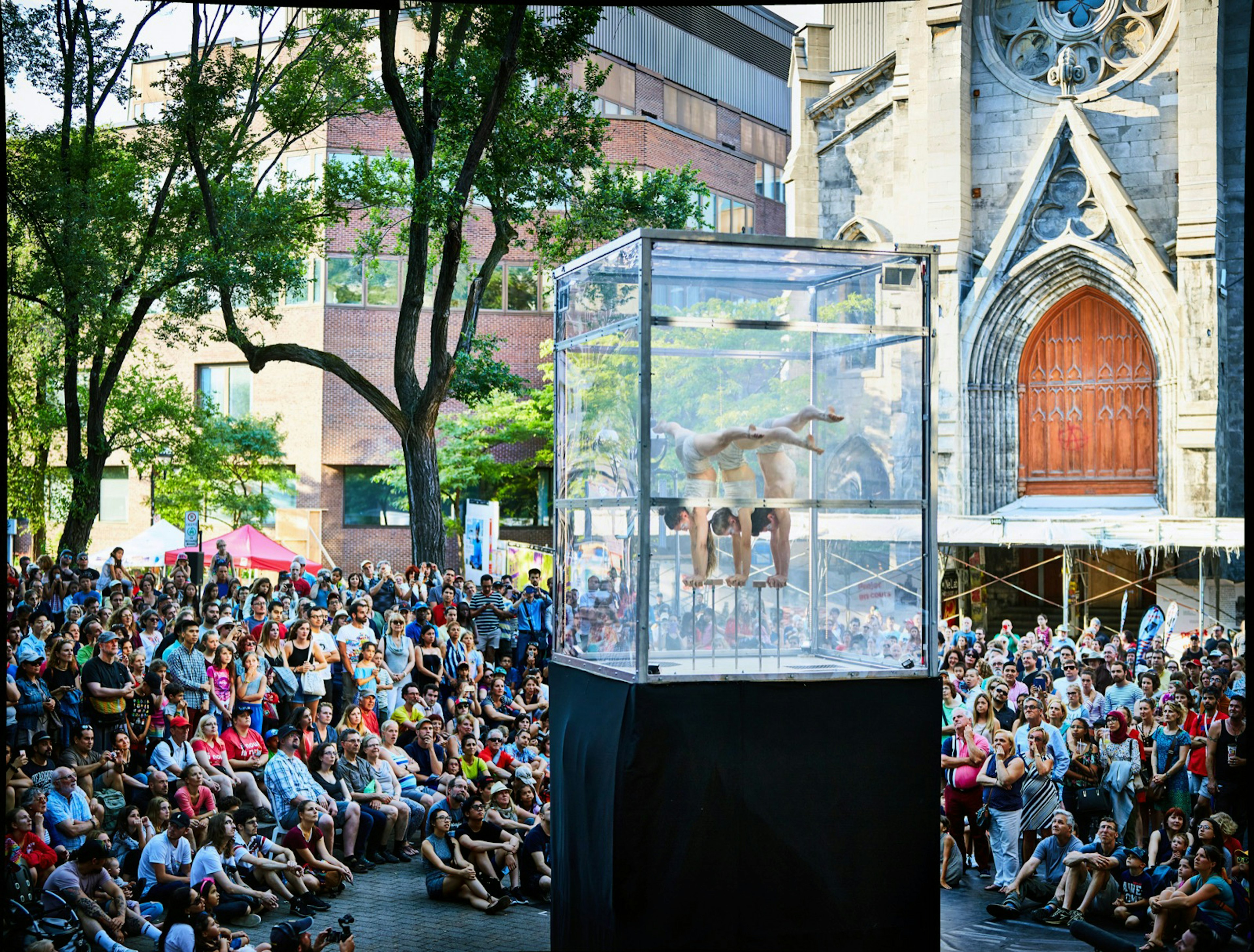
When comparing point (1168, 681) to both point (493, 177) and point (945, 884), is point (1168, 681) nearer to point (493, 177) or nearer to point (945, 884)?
point (945, 884)

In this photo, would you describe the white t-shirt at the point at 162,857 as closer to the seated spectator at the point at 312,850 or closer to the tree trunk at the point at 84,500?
the seated spectator at the point at 312,850

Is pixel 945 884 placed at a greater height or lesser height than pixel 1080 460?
lesser

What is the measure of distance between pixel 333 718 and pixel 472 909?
3768mm

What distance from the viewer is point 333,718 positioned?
14000 mm

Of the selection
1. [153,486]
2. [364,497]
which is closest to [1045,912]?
[153,486]

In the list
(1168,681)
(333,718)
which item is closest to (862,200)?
(1168,681)

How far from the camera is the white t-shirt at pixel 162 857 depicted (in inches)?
379

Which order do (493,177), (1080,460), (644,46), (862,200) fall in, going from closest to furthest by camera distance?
(493,177), (1080,460), (862,200), (644,46)

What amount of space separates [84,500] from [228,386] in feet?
56.0

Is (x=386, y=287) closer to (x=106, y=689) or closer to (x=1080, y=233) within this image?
(x=1080, y=233)

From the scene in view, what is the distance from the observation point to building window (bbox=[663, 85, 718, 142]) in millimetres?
45781

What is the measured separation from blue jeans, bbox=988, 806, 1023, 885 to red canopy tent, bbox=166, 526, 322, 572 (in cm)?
1923

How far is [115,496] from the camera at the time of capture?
1622 inches

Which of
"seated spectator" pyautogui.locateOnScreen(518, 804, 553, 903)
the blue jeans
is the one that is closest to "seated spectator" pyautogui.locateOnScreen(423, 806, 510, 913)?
"seated spectator" pyautogui.locateOnScreen(518, 804, 553, 903)
